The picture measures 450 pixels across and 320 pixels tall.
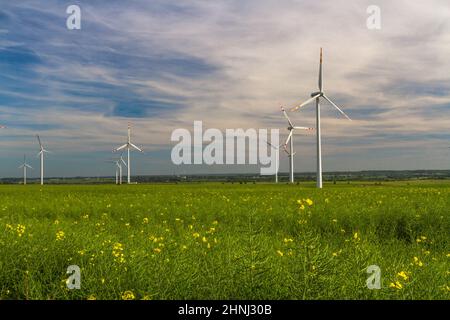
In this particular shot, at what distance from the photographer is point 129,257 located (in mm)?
7445

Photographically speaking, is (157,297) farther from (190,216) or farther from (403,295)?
(190,216)

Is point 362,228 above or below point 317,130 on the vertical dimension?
below

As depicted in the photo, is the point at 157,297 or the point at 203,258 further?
the point at 203,258

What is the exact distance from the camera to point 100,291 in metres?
5.91
